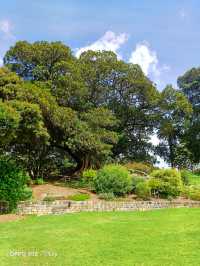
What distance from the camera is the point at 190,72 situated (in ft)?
134

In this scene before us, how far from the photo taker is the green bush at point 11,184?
53.0 ft

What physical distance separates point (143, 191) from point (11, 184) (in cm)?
630

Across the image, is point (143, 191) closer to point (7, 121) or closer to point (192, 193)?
point (192, 193)

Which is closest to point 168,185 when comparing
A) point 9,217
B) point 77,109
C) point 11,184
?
point 11,184

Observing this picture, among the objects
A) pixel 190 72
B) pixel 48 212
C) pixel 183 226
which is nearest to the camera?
pixel 183 226

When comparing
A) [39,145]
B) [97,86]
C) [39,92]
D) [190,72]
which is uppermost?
[190,72]

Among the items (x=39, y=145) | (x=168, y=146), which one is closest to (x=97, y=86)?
(x=39, y=145)

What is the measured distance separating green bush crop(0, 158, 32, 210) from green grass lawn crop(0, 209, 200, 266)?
1.91 meters

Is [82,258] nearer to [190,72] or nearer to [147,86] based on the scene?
[147,86]

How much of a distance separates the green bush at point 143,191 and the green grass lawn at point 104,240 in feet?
12.7

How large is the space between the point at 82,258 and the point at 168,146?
96.8 ft

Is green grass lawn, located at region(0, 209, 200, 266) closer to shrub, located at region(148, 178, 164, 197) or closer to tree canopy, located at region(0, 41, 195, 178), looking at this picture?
shrub, located at region(148, 178, 164, 197)

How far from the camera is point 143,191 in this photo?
62.0 ft

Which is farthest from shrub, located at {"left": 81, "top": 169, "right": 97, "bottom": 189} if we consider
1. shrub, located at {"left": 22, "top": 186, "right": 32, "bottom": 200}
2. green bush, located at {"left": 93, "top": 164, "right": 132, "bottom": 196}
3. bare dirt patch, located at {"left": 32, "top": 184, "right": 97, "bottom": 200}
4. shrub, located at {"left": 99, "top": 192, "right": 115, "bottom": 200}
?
shrub, located at {"left": 22, "top": 186, "right": 32, "bottom": 200}
